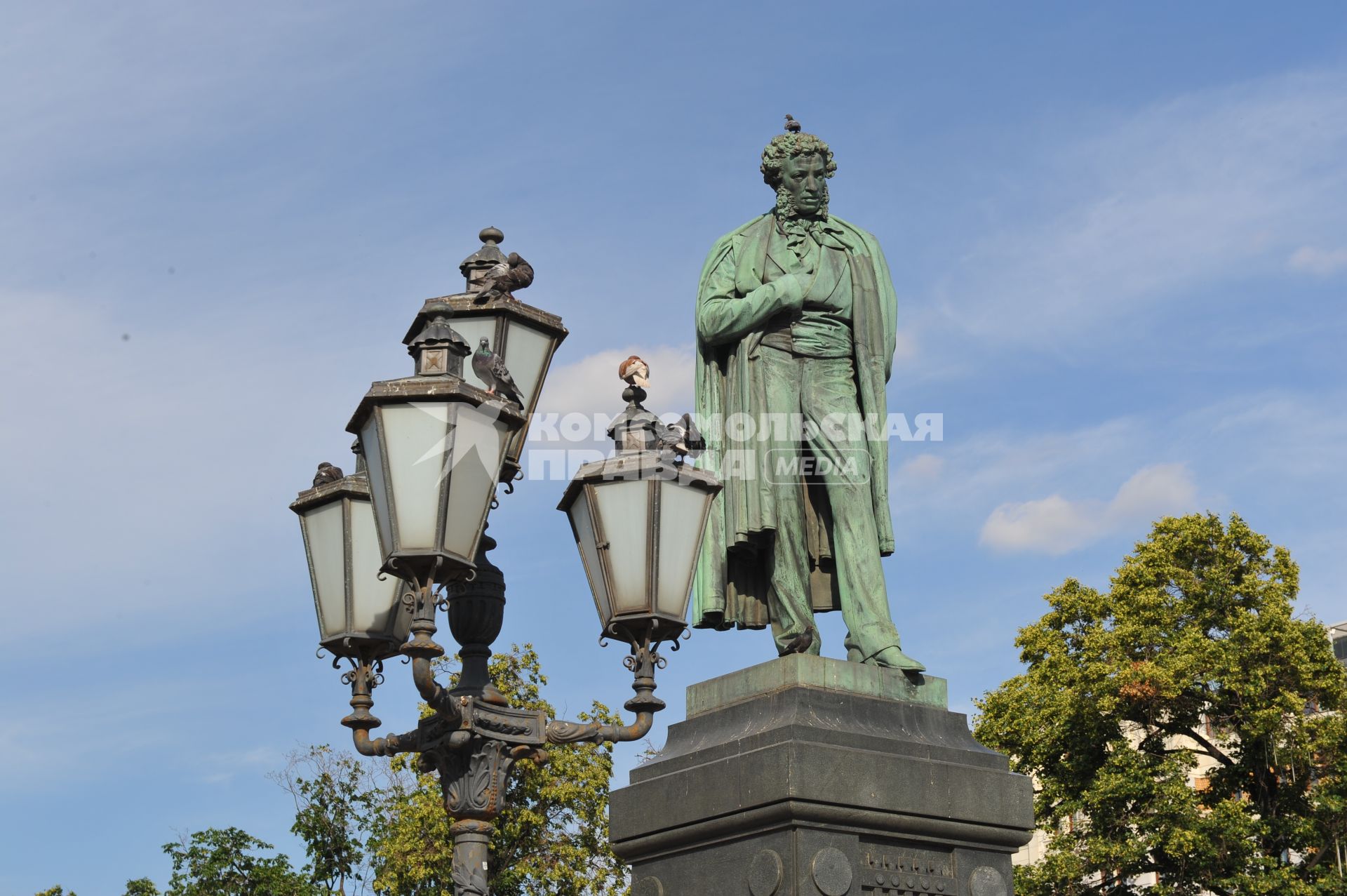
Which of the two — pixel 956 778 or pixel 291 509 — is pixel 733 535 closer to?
pixel 956 778

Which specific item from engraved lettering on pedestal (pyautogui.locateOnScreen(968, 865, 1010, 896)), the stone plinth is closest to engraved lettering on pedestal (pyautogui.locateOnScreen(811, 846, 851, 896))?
the stone plinth

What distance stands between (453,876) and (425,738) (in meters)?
0.63

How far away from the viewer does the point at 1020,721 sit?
3103 cm

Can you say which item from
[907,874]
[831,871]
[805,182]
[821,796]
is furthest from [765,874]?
[805,182]

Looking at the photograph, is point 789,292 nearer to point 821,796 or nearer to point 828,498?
point 828,498

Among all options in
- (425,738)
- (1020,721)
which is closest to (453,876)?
(425,738)

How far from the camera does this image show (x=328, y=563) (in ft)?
25.4

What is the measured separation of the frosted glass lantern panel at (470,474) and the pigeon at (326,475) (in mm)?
1336

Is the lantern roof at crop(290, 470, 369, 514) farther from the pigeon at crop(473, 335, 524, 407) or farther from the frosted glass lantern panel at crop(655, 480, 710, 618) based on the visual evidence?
the frosted glass lantern panel at crop(655, 480, 710, 618)

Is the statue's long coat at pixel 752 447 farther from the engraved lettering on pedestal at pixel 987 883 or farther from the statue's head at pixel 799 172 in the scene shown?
the engraved lettering on pedestal at pixel 987 883

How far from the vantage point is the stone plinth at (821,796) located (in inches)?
314

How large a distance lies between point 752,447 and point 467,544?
326cm

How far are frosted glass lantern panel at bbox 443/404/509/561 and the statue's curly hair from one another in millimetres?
3766

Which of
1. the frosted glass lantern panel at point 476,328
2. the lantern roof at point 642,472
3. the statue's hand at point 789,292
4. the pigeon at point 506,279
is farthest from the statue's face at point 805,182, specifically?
the lantern roof at point 642,472
